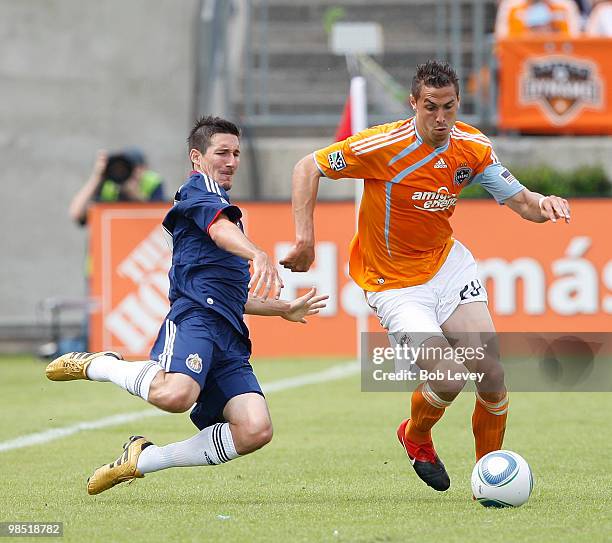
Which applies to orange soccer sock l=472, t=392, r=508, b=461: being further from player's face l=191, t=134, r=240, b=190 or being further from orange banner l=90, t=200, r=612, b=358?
orange banner l=90, t=200, r=612, b=358

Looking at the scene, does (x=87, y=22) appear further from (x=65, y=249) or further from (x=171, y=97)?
(x=65, y=249)

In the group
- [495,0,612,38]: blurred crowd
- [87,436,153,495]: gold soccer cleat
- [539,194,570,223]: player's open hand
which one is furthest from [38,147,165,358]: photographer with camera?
[539,194,570,223]: player's open hand

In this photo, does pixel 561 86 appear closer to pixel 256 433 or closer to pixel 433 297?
pixel 433 297

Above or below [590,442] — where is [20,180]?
above

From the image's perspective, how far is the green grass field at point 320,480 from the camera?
588cm

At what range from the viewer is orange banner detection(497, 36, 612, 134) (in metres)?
16.7

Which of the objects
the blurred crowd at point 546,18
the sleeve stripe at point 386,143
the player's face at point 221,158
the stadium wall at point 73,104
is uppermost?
the blurred crowd at point 546,18

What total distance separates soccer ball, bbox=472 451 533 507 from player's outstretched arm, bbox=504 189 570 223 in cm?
126

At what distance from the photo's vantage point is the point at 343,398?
1191 centimetres

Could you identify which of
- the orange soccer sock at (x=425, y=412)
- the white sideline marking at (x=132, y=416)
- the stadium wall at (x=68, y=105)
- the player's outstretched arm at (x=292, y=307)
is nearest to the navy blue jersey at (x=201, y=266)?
the player's outstretched arm at (x=292, y=307)

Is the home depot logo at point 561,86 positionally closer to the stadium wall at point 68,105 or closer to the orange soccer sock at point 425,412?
the stadium wall at point 68,105

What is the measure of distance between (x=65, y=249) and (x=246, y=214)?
3790 mm

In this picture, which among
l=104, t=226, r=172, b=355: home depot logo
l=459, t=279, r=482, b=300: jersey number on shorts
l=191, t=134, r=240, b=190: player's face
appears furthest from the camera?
l=104, t=226, r=172, b=355: home depot logo

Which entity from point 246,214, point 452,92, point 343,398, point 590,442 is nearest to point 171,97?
point 246,214
